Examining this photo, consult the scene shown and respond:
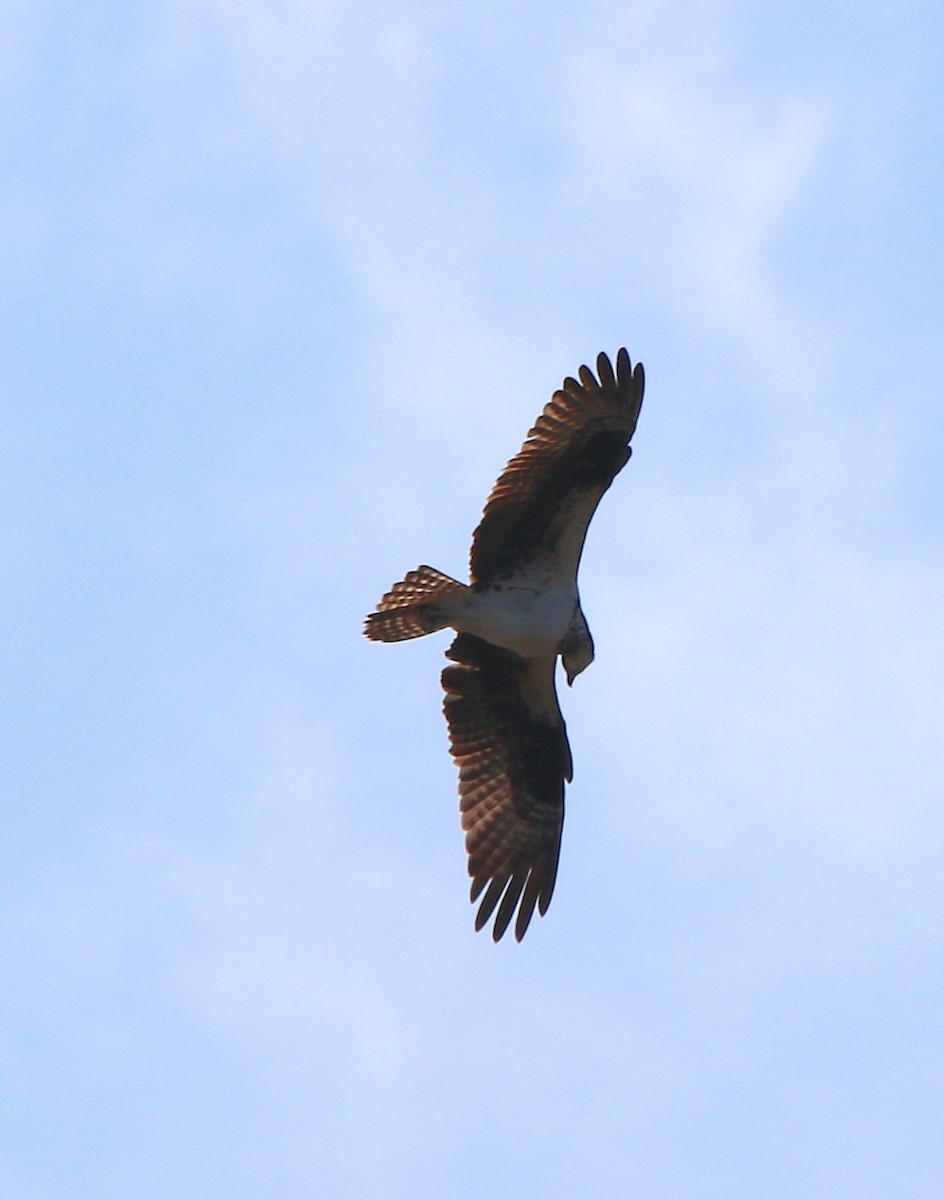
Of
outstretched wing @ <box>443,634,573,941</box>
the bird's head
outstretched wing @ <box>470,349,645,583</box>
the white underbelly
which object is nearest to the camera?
outstretched wing @ <box>470,349,645,583</box>

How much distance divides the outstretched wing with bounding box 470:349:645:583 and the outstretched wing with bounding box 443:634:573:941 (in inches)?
43.8

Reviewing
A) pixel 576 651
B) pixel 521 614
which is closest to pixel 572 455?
pixel 521 614

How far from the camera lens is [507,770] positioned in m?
14.1

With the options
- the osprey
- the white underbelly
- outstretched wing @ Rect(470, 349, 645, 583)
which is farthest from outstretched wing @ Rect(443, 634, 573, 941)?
outstretched wing @ Rect(470, 349, 645, 583)

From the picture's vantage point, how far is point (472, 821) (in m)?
13.9

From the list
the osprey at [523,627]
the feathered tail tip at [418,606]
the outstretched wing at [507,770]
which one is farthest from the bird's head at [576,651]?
the feathered tail tip at [418,606]

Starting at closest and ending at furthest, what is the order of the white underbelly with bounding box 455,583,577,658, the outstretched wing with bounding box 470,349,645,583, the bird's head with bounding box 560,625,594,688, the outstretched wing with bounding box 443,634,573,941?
the outstretched wing with bounding box 470,349,645,583 → the white underbelly with bounding box 455,583,577,658 → the bird's head with bounding box 560,625,594,688 → the outstretched wing with bounding box 443,634,573,941

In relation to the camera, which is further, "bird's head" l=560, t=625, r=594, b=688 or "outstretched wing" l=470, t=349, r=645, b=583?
"bird's head" l=560, t=625, r=594, b=688

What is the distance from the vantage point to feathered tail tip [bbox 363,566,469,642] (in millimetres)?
13148

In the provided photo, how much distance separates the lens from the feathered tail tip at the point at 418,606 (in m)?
13.1

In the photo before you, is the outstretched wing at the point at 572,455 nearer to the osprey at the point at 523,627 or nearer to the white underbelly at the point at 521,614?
the osprey at the point at 523,627

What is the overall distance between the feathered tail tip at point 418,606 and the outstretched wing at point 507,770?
466mm

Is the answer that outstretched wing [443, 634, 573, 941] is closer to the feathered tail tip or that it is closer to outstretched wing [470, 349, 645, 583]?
the feathered tail tip

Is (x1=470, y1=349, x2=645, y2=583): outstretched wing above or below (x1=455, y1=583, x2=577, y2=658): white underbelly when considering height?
above
